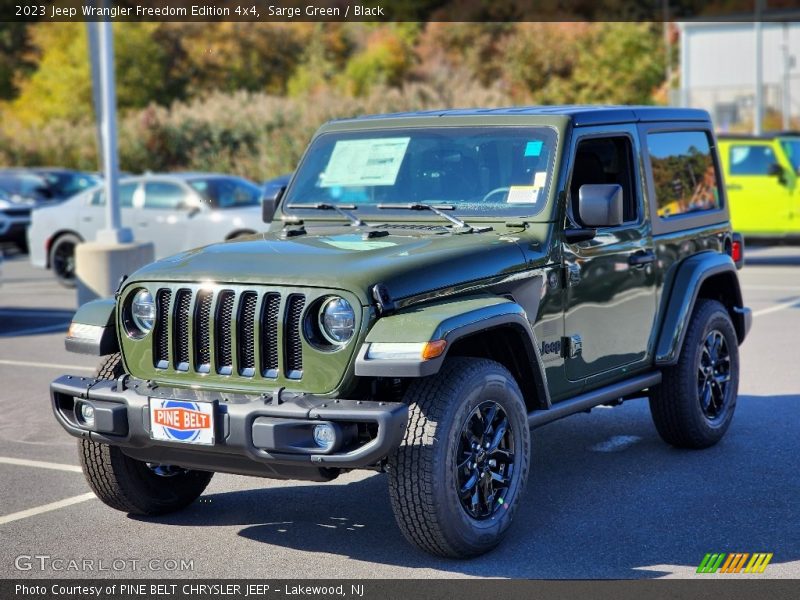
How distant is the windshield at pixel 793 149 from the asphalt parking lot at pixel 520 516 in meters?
10.7

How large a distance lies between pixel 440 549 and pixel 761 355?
20.4 ft

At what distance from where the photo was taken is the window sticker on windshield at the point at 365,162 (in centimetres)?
639

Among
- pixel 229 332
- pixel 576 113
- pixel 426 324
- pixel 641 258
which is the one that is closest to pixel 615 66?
pixel 641 258

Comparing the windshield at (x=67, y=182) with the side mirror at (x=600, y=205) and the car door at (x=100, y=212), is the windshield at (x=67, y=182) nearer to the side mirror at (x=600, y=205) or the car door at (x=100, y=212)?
the car door at (x=100, y=212)

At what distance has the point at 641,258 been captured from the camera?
6.57 m

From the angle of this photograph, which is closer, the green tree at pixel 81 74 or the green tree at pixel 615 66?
the green tree at pixel 615 66

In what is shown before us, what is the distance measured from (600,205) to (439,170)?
A: 2.93 feet

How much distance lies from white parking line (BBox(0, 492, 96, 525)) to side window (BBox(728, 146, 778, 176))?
46.4 feet

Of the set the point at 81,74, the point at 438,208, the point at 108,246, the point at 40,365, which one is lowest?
the point at 40,365

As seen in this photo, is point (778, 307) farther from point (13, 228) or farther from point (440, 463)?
point (13, 228)

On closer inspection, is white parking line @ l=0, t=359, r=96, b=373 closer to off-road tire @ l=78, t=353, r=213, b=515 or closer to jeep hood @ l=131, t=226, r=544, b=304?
off-road tire @ l=78, t=353, r=213, b=515

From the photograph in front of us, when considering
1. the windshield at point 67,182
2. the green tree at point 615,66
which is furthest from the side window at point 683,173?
the green tree at point 615,66

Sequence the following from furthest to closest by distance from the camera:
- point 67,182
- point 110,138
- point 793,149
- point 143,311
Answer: point 67,182 → point 793,149 → point 110,138 → point 143,311

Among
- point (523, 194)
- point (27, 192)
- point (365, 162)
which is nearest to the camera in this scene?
point (523, 194)
